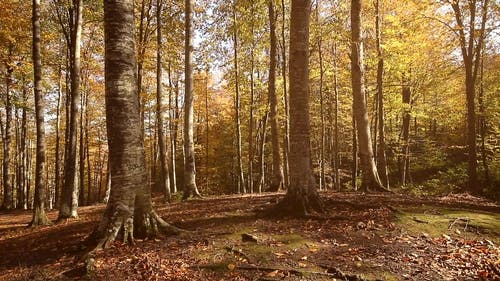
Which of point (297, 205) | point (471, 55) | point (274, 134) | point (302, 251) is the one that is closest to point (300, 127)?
point (297, 205)

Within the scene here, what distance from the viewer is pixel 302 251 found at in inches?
222

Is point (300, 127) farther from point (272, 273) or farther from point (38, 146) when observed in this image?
point (38, 146)

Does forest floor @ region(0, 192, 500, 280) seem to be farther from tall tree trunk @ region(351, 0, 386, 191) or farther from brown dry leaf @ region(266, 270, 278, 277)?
tall tree trunk @ region(351, 0, 386, 191)

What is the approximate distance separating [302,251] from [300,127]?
317 cm

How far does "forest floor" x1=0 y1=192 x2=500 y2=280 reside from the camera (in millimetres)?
4828

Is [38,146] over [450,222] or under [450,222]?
over

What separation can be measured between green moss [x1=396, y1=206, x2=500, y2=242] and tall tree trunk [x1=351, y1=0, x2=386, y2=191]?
3.78 m

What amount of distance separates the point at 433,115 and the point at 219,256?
22130 millimetres

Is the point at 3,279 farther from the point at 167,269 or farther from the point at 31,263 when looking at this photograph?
the point at 167,269

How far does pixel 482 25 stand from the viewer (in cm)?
1425

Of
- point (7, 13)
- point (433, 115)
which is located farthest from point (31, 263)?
point (433, 115)

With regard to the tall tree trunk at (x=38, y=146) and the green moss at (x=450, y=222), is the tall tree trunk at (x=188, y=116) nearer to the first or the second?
the tall tree trunk at (x=38, y=146)

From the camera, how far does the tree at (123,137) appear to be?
6062mm

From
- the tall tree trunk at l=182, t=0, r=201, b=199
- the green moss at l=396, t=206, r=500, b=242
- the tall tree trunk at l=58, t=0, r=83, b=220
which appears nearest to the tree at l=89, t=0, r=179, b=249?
the green moss at l=396, t=206, r=500, b=242
